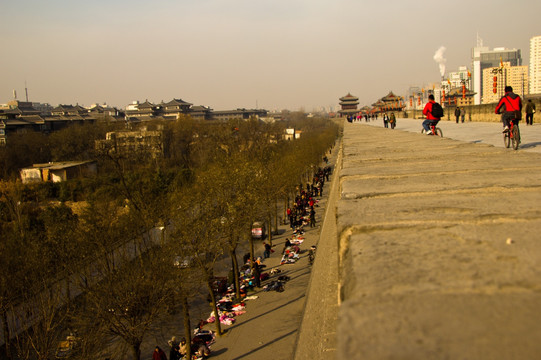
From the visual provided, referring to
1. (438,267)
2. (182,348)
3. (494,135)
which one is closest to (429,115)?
(494,135)

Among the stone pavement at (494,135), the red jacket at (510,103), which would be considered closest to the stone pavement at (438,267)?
the stone pavement at (494,135)

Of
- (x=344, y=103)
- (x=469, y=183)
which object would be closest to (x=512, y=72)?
(x=344, y=103)

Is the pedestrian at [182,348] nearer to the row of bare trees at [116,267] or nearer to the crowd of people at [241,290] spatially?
the crowd of people at [241,290]

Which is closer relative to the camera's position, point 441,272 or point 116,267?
point 441,272

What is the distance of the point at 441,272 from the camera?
3.15 feet

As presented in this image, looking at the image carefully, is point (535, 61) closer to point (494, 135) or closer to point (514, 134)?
point (494, 135)

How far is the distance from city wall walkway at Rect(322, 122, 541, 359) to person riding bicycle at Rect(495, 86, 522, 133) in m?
4.81

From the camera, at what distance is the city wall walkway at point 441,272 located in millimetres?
706

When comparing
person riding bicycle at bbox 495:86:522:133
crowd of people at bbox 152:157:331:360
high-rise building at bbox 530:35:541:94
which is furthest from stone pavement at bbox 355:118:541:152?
high-rise building at bbox 530:35:541:94

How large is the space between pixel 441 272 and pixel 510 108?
629 cm

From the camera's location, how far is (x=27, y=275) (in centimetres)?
1038

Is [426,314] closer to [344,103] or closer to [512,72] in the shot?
[344,103]

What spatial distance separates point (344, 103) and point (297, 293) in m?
85.6

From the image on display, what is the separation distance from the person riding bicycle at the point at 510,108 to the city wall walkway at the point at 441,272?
4808 millimetres
